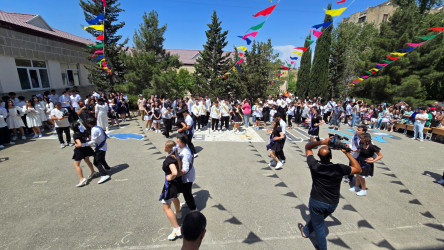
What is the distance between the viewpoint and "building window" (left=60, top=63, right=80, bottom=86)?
619 inches

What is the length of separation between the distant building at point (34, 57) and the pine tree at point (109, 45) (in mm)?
1614

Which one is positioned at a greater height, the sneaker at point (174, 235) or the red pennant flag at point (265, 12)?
the red pennant flag at point (265, 12)

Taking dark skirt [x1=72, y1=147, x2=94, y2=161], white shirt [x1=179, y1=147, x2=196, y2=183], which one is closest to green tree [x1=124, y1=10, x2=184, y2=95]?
dark skirt [x1=72, y1=147, x2=94, y2=161]

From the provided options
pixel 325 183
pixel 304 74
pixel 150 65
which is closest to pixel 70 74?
pixel 150 65

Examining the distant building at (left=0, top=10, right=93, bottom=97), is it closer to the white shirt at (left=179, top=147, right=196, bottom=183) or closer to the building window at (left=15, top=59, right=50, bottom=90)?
the building window at (left=15, top=59, right=50, bottom=90)

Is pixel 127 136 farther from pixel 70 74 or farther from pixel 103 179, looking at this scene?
pixel 70 74

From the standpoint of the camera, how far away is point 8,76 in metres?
11.1

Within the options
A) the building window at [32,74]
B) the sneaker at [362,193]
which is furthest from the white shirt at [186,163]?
the building window at [32,74]

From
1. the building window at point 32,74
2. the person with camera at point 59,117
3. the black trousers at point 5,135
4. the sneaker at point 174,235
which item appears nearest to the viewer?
the sneaker at point 174,235

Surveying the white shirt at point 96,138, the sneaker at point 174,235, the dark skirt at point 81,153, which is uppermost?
the white shirt at point 96,138

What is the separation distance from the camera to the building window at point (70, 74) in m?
15.7

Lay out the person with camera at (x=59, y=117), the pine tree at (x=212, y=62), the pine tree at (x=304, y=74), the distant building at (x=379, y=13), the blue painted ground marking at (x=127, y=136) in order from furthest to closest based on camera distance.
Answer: the distant building at (x=379, y=13)
the pine tree at (x=304, y=74)
the pine tree at (x=212, y=62)
the blue painted ground marking at (x=127, y=136)
the person with camera at (x=59, y=117)

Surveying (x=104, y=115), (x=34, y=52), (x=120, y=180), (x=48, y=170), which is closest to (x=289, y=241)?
(x=120, y=180)

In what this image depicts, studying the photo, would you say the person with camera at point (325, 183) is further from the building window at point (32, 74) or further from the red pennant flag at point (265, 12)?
the building window at point (32, 74)
